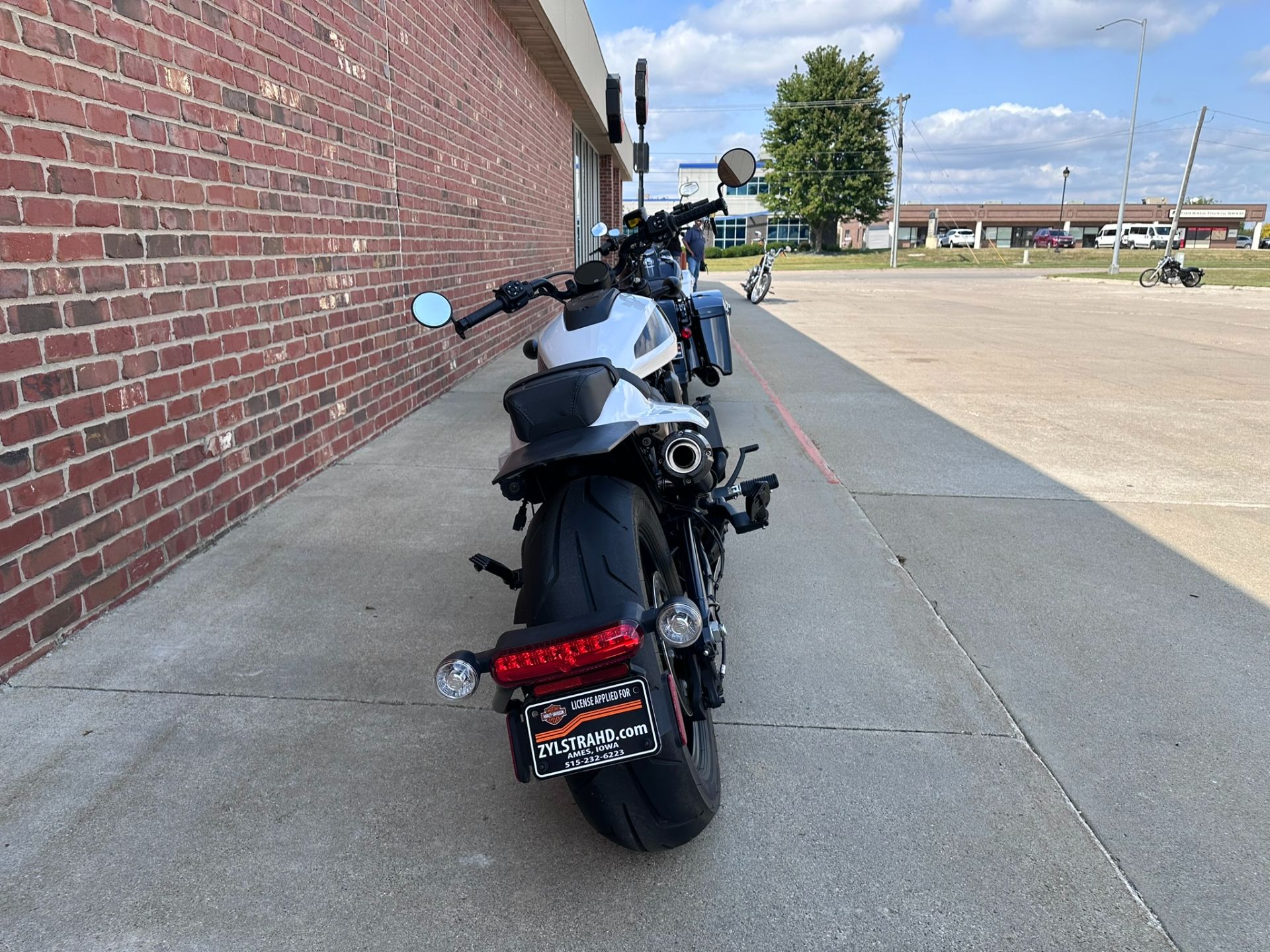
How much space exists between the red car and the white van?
2406 millimetres

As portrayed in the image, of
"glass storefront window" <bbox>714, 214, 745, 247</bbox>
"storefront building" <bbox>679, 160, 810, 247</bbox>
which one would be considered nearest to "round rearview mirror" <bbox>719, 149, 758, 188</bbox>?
"storefront building" <bbox>679, 160, 810, 247</bbox>

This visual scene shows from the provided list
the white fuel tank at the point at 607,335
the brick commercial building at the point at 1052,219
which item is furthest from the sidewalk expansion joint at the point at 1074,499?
the brick commercial building at the point at 1052,219

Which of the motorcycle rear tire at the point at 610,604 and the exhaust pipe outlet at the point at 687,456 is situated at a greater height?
the exhaust pipe outlet at the point at 687,456

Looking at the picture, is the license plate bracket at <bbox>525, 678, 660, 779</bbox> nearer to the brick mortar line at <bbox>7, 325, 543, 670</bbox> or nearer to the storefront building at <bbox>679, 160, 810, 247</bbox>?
the brick mortar line at <bbox>7, 325, 543, 670</bbox>

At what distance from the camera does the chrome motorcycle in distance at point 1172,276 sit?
25734mm

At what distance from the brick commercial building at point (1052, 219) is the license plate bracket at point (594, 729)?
3673 inches

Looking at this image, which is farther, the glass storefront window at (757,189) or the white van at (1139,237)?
the glass storefront window at (757,189)

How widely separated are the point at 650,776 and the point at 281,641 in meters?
1.73

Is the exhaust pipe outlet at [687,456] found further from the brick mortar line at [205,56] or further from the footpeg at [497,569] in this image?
the brick mortar line at [205,56]

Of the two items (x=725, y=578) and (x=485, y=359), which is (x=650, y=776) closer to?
(x=725, y=578)

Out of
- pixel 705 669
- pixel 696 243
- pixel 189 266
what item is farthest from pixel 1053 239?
pixel 705 669

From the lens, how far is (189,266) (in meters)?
3.62

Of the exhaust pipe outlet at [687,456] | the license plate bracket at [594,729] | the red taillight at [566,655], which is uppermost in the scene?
the exhaust pipe outlet at [687,456]

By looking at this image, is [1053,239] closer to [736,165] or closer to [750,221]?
[750,221]
